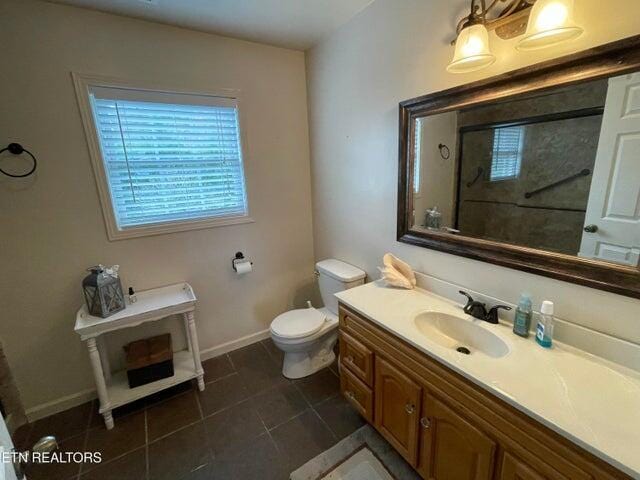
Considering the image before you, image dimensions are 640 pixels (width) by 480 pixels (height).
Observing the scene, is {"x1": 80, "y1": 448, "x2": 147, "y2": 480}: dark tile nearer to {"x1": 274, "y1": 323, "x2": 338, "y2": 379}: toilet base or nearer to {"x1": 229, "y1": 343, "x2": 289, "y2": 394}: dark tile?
{"x1": 229, "y1": 343, "x2": 289, "y2": 394}: dark tile

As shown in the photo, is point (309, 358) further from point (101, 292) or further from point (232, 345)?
point (101, 292)

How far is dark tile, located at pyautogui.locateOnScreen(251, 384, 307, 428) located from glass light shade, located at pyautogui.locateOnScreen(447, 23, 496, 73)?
209cm

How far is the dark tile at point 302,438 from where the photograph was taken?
1.57m

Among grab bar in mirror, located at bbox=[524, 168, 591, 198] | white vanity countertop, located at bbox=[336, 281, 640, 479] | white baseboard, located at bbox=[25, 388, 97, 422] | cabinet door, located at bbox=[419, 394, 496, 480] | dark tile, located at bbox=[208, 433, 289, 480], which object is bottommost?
dark tile, located at bbox=[208, 433, 289, 480]

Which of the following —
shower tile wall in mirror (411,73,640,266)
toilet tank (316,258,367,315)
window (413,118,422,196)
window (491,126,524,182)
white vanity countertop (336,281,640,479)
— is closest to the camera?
white vanity countertop (336,281,640,479)

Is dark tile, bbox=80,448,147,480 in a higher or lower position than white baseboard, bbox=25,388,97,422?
lower

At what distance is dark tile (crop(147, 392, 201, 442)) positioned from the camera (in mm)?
1765

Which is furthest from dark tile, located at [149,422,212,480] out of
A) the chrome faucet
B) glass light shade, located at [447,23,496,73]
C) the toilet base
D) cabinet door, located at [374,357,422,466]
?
glass light shade, located at [447,23,496,73]

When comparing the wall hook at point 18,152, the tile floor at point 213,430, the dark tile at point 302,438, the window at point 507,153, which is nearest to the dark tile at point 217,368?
the tile floor at point 213,430

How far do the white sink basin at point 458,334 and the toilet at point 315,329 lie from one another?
721mm

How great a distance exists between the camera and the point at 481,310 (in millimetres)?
1357

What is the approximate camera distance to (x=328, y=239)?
99.6 inches

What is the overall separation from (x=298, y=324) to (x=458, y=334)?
3.53 feet

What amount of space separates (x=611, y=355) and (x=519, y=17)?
1.30 metres
